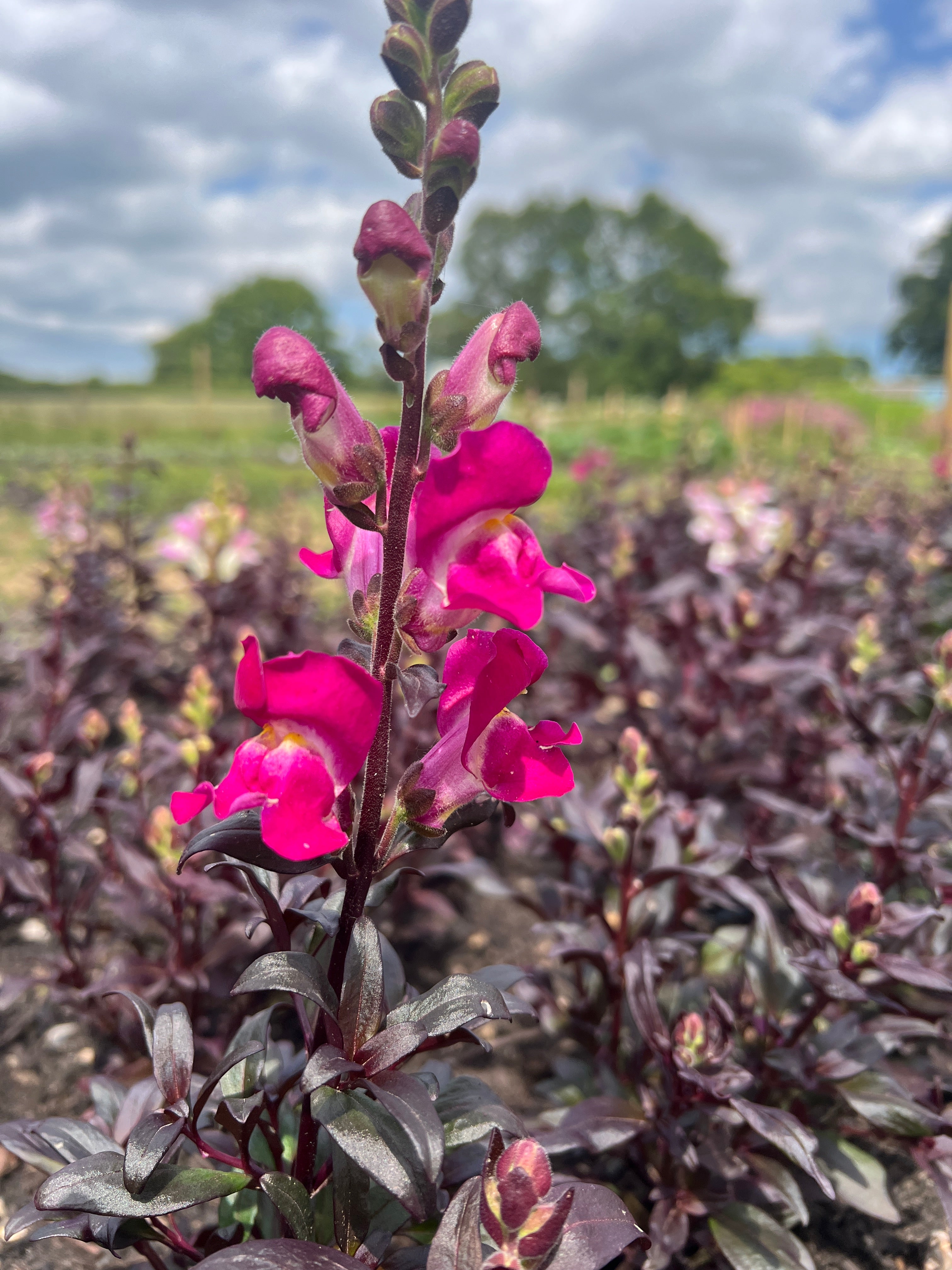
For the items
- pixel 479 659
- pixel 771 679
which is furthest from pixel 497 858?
pixel 479 659

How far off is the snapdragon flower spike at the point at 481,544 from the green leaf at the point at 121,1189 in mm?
750

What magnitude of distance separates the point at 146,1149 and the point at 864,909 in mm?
1319

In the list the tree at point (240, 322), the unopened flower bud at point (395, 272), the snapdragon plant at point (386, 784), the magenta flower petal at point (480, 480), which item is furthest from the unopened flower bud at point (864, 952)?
the tree at point (240, 322)

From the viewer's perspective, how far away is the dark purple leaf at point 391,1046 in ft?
3.43

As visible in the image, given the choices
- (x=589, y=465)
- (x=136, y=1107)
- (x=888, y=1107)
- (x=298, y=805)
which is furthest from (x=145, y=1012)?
(x=589, y=465)

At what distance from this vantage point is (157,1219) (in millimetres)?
1178

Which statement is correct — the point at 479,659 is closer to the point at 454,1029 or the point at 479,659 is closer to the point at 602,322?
the point at 454,1029

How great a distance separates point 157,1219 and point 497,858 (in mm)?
2032

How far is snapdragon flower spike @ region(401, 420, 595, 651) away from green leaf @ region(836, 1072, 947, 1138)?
126 centimetres

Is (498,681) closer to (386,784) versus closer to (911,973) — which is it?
(386,784)

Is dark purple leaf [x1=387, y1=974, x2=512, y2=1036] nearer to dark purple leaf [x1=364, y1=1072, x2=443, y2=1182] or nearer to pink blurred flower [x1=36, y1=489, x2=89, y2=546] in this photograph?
dark purple leaf [x1=364, y1=1072, x2=443, y2=1182]

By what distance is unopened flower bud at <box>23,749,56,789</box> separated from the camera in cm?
A: 212

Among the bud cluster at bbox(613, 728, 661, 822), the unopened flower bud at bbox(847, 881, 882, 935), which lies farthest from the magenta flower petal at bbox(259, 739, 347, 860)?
the unopened flower bud at bbox(847, 881, 882, 935)

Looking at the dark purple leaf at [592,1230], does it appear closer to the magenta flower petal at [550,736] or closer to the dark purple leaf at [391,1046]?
the dark purple leaf at [391,1046]
